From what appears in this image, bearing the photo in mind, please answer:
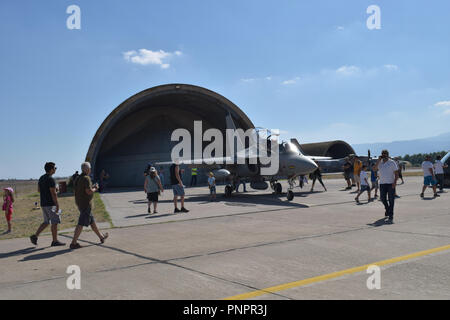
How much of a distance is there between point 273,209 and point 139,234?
5.46m

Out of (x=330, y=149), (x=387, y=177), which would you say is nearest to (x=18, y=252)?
Result: (x=387, y=177)

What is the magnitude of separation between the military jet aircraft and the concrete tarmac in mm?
6340

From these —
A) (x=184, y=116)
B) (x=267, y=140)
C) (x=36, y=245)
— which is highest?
(x=184, y=116)

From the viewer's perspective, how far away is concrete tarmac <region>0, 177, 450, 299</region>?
4.32m

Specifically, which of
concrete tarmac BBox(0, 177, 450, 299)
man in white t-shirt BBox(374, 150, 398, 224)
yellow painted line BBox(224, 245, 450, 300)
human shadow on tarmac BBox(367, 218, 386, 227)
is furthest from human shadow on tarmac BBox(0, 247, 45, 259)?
man in white t-shirt BBox(374, 150, 398, 224)

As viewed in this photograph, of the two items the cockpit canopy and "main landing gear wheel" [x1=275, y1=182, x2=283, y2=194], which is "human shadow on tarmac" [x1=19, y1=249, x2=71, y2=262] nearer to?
the cockpit canopy

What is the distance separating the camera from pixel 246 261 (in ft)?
18.9

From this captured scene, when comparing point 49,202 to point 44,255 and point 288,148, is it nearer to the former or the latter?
point 44,255

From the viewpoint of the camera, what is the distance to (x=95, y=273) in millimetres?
5344

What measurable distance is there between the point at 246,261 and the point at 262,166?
42.2ft

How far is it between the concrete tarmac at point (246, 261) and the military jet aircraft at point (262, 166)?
20.8 ft
